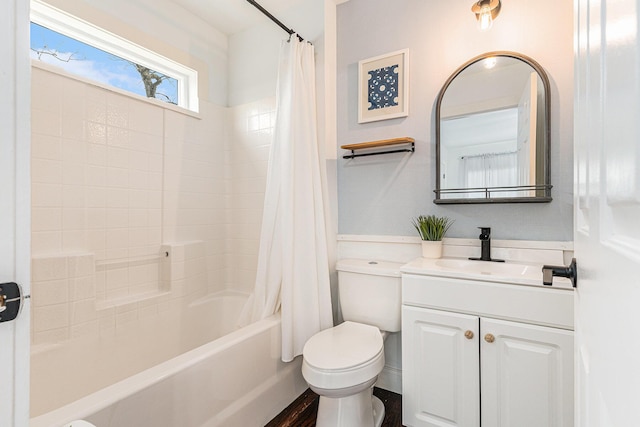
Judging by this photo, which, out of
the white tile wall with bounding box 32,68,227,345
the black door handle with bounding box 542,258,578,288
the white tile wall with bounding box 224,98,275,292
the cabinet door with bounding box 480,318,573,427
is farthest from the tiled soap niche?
the black door handle with bounding box 542,258,578,288

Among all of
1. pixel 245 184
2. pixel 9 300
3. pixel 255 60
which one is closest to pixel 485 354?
pixel 9 300

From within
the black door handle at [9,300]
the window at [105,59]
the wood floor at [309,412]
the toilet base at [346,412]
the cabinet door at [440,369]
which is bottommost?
the wood floor at [309,412]

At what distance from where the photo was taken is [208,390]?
4.45 feet

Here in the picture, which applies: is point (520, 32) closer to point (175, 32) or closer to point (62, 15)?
point (175, 32)

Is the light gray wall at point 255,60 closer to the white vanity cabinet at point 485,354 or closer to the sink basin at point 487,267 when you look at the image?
the sink basin at point 487,267

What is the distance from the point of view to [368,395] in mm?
1580

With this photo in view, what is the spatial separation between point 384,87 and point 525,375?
168cm

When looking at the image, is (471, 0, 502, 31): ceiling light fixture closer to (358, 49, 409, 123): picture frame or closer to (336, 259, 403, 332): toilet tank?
(358, 49, 409, 123): picture frame

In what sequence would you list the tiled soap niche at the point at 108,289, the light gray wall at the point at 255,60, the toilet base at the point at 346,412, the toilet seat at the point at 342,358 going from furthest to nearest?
the light gray wall at the point at 255,60, the tiled soap niche at the point at 108,289, the toilet base at the point at 346,412, the toilet seat at the point at 342,358

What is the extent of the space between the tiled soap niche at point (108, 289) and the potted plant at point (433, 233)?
164cm

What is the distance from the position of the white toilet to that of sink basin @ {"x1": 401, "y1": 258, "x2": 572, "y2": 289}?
206 mm

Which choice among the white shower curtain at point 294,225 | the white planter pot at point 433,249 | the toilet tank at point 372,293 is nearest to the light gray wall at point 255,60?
the white shower curtain at point 294,225

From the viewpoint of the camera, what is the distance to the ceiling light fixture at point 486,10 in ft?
5.31

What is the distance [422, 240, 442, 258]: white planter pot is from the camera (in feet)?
5.75
